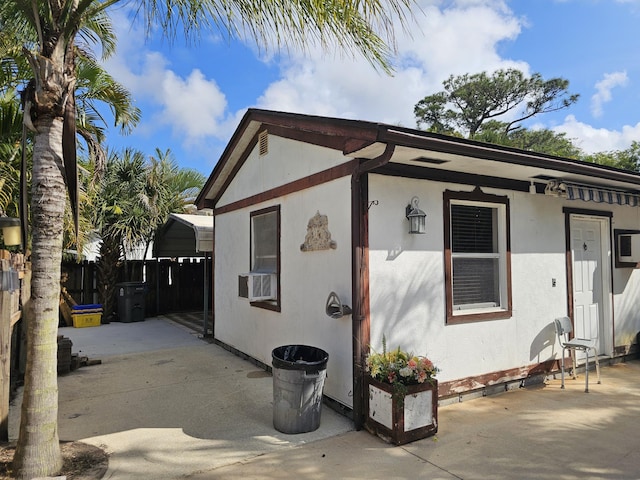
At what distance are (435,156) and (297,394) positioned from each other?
284cm

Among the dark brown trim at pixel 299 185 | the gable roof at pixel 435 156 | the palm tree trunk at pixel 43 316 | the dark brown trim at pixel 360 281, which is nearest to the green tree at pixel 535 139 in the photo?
the gable roof at pixel 435 156

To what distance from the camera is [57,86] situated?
10.4 feet

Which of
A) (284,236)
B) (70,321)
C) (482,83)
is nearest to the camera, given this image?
(284,236)

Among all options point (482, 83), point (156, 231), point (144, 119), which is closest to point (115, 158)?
point (156, 231)

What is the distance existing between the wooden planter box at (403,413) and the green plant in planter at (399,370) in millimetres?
48

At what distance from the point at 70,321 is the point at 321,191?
891 centimetres

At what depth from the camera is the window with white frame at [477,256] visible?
195 inches

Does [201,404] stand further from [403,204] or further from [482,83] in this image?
[482,83]

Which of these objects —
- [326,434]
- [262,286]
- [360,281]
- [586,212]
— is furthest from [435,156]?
[586,212]

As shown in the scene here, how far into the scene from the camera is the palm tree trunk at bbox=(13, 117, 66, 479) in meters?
3.06

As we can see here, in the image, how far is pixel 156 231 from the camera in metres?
11.7

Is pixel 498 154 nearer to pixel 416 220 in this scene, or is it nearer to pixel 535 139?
pixel 416 220

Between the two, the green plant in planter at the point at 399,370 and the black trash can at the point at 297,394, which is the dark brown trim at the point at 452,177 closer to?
the green plant in planter at the point at 399,370

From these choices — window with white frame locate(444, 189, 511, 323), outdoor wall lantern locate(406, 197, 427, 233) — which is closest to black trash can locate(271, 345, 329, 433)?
outdoor wall lantern locate(406, 197, 427, 233)
